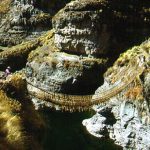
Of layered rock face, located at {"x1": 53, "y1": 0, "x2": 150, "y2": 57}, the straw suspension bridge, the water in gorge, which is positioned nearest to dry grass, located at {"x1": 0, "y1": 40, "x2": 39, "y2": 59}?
layered rock face, located at {"x1": 53, "y1": 0, "x2": 150, "y2": 57}

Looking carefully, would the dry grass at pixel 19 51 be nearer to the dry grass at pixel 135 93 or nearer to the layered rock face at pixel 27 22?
the layered rock face at pixel 27 22

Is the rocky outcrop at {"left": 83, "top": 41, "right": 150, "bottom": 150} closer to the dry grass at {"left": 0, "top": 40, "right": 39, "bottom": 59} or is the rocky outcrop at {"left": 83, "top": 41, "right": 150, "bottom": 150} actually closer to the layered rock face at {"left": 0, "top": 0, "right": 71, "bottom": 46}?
the dry grass at {"left": 0, "top": 40, "right": 39, "bottom": 59}

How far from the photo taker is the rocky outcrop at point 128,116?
2248 cm

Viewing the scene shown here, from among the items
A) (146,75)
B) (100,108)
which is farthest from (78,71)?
(146,75)

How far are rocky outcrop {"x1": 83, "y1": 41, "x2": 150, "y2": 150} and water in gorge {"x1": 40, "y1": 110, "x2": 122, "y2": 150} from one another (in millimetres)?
455

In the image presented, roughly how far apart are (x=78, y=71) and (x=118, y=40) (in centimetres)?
386

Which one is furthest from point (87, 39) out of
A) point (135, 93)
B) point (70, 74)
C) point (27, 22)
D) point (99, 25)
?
point (27, 22)

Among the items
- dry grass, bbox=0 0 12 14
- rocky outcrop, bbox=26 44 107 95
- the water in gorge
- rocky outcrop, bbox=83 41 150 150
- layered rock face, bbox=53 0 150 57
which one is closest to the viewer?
rocky outcrop, bbox=83 41 150 150

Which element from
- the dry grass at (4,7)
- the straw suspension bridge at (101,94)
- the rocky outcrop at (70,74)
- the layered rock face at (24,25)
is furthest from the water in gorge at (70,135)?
the dry grass at (4,7)

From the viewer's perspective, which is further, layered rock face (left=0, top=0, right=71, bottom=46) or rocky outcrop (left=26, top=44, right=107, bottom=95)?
layered rock face (left=0, top=0, right=71, bottom=46)

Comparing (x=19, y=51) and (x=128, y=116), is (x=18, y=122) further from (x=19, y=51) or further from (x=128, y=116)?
(x=19, y=51)

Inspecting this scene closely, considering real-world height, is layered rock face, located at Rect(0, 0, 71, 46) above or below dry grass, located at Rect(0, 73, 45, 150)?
below

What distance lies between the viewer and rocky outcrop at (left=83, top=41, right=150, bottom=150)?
22484mm

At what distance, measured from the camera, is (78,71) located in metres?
32.1
